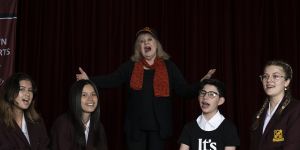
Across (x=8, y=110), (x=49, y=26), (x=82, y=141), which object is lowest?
(x=82, y=141)

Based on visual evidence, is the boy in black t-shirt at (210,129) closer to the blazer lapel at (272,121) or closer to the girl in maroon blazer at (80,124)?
the blazer lapel at (272,121)

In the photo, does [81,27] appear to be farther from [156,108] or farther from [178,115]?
[156,108]

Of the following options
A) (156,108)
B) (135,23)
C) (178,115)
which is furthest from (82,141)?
(135,23)

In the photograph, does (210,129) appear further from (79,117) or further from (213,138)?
(79,117)

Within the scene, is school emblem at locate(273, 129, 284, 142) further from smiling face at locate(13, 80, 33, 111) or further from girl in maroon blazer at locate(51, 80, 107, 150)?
smiling face at locate(13, 80, 33, 111)

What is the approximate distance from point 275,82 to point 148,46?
102cm

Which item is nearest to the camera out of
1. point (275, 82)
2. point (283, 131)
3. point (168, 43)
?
point (283, 131)

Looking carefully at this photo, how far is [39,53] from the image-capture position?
4.61 m

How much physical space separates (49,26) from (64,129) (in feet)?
6.46

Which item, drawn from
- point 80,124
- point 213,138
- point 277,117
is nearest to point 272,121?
point 277,117

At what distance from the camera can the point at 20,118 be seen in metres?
2.98

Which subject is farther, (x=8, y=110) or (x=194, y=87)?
(x=194, y=87)

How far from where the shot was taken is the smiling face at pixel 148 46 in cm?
329

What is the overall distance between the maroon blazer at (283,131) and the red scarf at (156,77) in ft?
2.77
